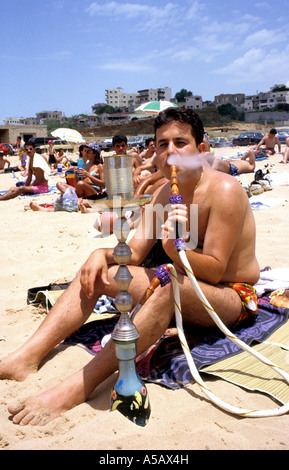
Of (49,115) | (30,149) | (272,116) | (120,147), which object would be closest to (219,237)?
(120,147)

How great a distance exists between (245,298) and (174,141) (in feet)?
2.98

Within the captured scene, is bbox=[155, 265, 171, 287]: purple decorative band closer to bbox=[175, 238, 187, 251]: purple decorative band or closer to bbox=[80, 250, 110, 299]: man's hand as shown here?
bbox=[175, 238, 187, 251]: purple decorative band

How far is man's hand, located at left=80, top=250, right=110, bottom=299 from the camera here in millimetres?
2035

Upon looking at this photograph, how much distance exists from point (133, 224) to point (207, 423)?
3561 millimetres

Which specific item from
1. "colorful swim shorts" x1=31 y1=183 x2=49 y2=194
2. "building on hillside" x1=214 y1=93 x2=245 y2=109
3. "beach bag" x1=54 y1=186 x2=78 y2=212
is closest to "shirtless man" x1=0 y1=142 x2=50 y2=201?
"colorful swim shorts" x1=31 y1=183 x2=49 y2=194

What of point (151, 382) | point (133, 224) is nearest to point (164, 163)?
point (151, 382)

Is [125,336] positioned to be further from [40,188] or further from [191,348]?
[40,188]

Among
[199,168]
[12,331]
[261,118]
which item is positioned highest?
[261,118]

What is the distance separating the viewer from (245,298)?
2.19 m

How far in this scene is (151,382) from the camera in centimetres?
195

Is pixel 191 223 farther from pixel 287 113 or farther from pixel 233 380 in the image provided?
pixel 287 113

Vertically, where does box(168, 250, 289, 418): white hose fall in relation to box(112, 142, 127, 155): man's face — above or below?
below

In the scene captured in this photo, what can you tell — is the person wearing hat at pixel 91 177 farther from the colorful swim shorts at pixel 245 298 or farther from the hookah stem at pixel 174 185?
the hookah stem at pixel 174 185

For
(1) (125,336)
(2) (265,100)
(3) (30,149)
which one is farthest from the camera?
(2) (265,100)
